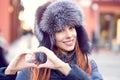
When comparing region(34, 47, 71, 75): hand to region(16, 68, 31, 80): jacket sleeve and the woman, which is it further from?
region(16, 68, 31, 80): jacket sleeve

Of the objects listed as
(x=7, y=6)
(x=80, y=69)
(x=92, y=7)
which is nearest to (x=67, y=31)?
(x=80, y=69)

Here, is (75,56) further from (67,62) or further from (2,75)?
(2,75)

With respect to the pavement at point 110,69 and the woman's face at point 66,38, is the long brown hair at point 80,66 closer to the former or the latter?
the woman's face at point 66,38

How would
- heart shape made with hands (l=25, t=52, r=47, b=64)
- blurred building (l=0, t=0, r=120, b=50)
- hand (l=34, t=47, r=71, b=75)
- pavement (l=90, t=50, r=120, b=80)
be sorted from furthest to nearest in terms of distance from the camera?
1. blurred building (l=0, t=0, r=120, b=50)
2. pavement (l=90, t=50, r=120, b=80)
3. heart shape made with hands (l=25, t=52, r=47, b=64)
4. hand (l=34, t=47, r=71, b=75)

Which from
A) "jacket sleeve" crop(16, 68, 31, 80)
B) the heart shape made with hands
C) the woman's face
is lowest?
"jacket sleeve" crop(16, 68, 31, 80)

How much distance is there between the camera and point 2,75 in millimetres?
3184

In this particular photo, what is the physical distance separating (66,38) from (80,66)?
21cm

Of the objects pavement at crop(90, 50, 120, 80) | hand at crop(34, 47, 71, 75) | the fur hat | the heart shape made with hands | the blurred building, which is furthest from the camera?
the blurred building

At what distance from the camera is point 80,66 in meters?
3.18

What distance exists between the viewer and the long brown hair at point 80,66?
3096 millimetres

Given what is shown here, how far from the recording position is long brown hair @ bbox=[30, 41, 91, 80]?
310 centimetres

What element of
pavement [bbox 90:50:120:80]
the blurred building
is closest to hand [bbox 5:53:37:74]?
pavement [bbox 90:50:120:80]

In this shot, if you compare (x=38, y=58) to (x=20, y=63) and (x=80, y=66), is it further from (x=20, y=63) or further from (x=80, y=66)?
(x=80, y=66)

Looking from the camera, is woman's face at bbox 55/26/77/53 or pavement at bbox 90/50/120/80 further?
pavement at bbox 90/50/120/80
